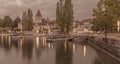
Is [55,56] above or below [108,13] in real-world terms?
below

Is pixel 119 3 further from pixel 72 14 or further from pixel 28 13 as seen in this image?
pixel 28 13

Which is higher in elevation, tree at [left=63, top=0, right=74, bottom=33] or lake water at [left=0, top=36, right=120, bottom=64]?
tree at [left=63, top=0, right=74, bottom=33]

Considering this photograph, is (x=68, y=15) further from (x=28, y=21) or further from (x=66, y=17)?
(x=28, y=21)

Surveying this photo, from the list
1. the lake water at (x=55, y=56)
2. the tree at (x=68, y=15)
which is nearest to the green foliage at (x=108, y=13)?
the lake water at (x=55, y=56)

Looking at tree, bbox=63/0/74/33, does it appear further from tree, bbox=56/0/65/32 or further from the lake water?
the lake water

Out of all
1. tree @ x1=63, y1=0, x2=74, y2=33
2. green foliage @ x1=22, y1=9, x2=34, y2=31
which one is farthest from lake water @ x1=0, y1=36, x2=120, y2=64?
green foliage @ x1=22, y1=9, x2=34, y2=31

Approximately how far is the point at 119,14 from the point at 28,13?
361 ft

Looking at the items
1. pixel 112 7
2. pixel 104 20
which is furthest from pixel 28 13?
pixel 112 7

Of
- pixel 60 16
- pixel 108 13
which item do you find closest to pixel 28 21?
pixel 60 16

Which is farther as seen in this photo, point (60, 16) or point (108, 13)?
point (60, 16)

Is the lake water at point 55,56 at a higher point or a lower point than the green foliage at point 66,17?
lower

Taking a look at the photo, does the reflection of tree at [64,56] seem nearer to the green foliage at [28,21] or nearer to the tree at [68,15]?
the tree at [68,15]

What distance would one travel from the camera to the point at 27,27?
14238 centimetres

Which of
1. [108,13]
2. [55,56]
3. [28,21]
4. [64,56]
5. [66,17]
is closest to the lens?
A: [64,56]
